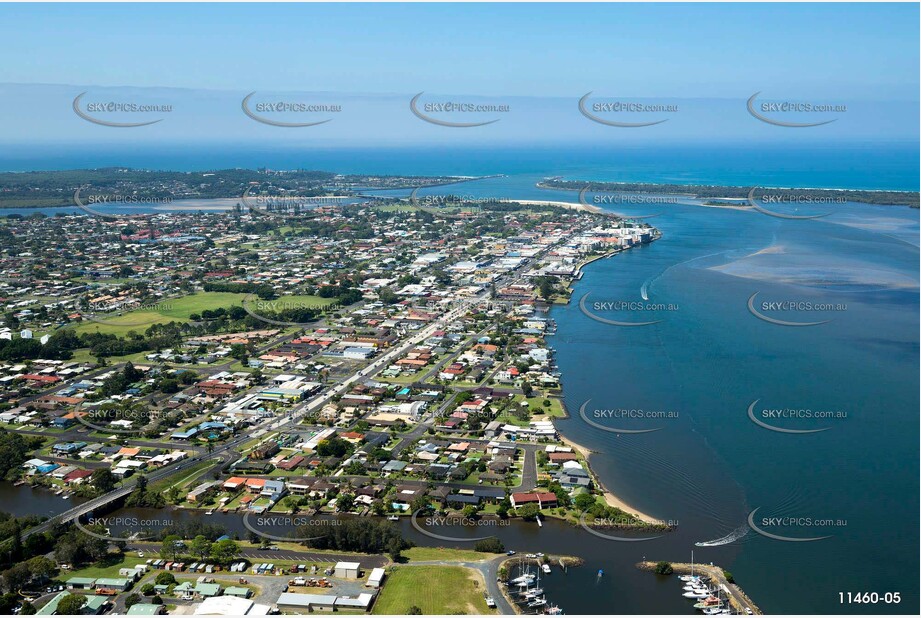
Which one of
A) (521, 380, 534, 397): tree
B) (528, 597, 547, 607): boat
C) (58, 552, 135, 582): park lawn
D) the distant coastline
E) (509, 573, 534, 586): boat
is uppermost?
the distant coastline

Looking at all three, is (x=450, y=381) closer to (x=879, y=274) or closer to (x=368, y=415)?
(x=368, y=415)

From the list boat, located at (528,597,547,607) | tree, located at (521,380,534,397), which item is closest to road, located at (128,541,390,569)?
boat, located at (528,597,547,607)

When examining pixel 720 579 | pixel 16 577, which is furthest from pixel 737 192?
pixel 16 577

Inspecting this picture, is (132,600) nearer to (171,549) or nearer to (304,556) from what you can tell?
(171,549)

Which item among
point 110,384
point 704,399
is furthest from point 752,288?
point 110,384

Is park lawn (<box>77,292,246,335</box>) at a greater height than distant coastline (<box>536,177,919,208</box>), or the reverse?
distant coastline (<box>536,177,919,208</box>)

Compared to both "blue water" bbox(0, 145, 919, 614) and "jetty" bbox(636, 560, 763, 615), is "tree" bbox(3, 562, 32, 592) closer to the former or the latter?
"blue water" bbox(0, 145, 919, 614)
